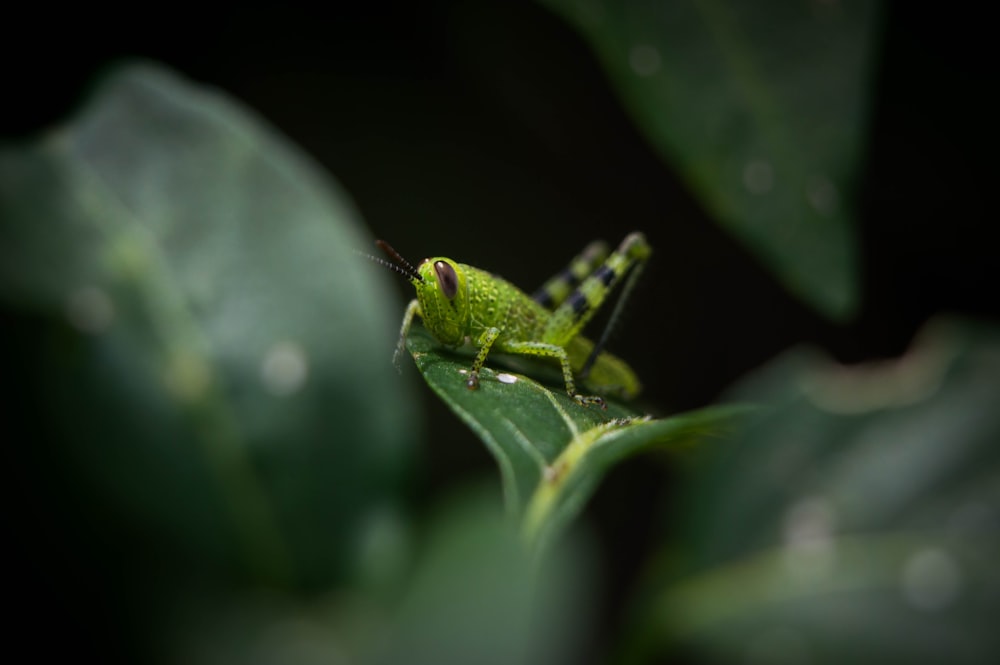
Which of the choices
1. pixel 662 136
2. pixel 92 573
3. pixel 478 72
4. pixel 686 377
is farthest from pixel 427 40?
pixel 92 573

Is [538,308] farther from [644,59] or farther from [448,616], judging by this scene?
[448,616]

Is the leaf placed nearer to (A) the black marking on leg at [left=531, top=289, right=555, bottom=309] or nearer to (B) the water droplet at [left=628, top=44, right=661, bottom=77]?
(B) the water droplet at [left=628, top=44, right=661, bottom=77]

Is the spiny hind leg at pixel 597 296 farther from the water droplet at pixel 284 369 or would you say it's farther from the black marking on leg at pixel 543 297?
the water droplet at pixel 284 369

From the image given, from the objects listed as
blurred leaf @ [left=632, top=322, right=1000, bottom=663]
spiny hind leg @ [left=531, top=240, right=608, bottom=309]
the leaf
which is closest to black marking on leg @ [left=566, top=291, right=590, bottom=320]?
spiny hind leg @ [left=531, top=240, right=608, bottom=309]

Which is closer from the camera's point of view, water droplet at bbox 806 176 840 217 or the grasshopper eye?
water droplet at bbox 806 176 840 217

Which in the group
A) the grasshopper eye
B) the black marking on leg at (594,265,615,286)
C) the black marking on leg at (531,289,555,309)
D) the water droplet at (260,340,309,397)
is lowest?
the black marking on leg at (531,289,555,309)

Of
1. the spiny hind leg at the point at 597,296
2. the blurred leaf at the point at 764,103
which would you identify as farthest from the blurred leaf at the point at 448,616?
the spiny hind leg at the point at 597,296

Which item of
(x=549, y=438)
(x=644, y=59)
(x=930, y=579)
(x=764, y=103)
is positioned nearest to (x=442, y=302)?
(x=644, y=59)

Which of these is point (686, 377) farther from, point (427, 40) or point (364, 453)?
point (364, 453)
